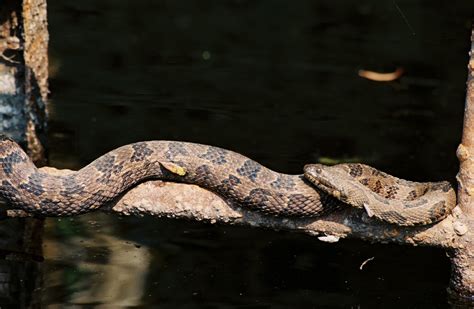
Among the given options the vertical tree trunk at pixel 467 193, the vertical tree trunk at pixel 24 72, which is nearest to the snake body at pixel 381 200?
the vertical tree trunk at pixel 467 193

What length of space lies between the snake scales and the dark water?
0.97 m

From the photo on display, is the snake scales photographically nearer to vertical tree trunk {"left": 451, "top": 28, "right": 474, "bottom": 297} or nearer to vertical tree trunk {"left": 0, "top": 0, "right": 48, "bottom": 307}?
vertical tree trunk {"left": 451, "top": 28, "right": 474, "bottom": 297}

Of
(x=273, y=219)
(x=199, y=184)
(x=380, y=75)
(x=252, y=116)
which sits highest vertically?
(x=199, y=184)

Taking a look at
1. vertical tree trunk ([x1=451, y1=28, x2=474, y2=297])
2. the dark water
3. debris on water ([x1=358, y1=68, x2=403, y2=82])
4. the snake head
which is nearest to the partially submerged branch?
vertical tree trunk ([x1=451, y1=28, x2=474, y2=297])

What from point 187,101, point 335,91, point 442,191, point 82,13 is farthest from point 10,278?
point 82,13

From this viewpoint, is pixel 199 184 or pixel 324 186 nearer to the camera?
pixel 324 186

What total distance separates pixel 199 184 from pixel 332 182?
3.73ft

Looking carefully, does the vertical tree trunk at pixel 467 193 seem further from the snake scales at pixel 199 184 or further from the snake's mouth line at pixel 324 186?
the snake's mouth line at pixel 324 186

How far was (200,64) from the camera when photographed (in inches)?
640

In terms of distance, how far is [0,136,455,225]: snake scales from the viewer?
873 centimetres

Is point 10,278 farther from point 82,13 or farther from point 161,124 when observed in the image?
point 82,13

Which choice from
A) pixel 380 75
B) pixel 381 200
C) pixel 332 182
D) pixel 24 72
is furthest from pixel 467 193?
pixel 380 75

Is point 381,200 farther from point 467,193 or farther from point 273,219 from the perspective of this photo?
point 273,219

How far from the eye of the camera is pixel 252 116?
46.2ft
